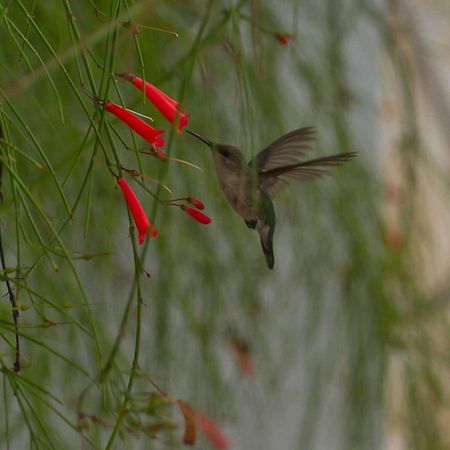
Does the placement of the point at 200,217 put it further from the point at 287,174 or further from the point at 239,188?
the point at 287,174

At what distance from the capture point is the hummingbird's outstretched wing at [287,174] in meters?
0.75

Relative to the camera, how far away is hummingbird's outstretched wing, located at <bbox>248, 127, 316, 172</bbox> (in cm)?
81

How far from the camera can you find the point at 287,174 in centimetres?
Result: 88

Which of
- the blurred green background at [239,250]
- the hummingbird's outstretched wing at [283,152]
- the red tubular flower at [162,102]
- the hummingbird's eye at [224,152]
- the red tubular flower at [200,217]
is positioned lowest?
the red tubular flower at [200,217]

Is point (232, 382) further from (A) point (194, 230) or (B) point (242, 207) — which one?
Result: (B) point (242, 207)

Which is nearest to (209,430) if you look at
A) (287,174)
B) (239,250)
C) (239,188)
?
(239,250)

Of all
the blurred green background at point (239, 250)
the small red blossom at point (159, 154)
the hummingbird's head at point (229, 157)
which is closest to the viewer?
the small red blossom at point (159, 154)

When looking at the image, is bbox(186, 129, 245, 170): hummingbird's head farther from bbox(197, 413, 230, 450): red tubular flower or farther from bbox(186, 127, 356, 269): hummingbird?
bbox(197, 413, 230, 450): red tubular flower

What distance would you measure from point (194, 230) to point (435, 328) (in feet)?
1.45

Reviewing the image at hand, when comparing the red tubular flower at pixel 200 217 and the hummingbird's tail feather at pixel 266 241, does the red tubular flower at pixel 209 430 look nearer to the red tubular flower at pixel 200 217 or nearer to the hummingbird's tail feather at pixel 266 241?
the hummingbird's tail feather at pixel 266 241

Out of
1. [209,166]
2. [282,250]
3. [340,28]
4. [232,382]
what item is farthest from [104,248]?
[282,250]

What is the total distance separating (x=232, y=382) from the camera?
187 centimetres

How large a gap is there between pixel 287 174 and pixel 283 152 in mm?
23

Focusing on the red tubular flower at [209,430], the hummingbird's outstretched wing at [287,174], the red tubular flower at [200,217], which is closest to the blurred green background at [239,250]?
the red tubular flower at [209,430]
